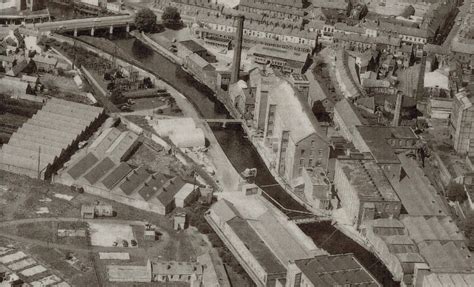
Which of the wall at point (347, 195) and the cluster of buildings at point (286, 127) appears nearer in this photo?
the wall at point (347, 195)

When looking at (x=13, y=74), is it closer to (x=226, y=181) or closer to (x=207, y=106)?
(x=207, y=106)

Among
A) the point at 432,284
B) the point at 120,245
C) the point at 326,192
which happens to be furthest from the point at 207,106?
the point at 432,284

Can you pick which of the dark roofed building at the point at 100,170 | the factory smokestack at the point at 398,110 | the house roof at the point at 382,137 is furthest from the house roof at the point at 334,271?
the factory smokestack at the point at 398,110

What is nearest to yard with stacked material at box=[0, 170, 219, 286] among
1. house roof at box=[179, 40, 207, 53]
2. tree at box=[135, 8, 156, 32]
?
house roof at box=[179, 40, 207, 53]

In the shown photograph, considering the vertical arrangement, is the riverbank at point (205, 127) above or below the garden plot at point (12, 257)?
above

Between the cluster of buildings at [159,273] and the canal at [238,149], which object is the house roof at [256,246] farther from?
the canal at [238,149]

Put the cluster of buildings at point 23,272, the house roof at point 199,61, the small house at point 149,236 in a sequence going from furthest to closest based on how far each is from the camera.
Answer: the house roof at point 199,61 < the small house at point 149,236 < the cluster of buildings at point 23,272

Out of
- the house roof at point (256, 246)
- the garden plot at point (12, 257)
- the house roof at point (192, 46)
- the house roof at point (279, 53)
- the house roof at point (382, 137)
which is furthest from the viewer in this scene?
the house roof at point (192, 46)

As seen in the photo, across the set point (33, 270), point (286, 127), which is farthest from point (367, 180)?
point (33, 270)
